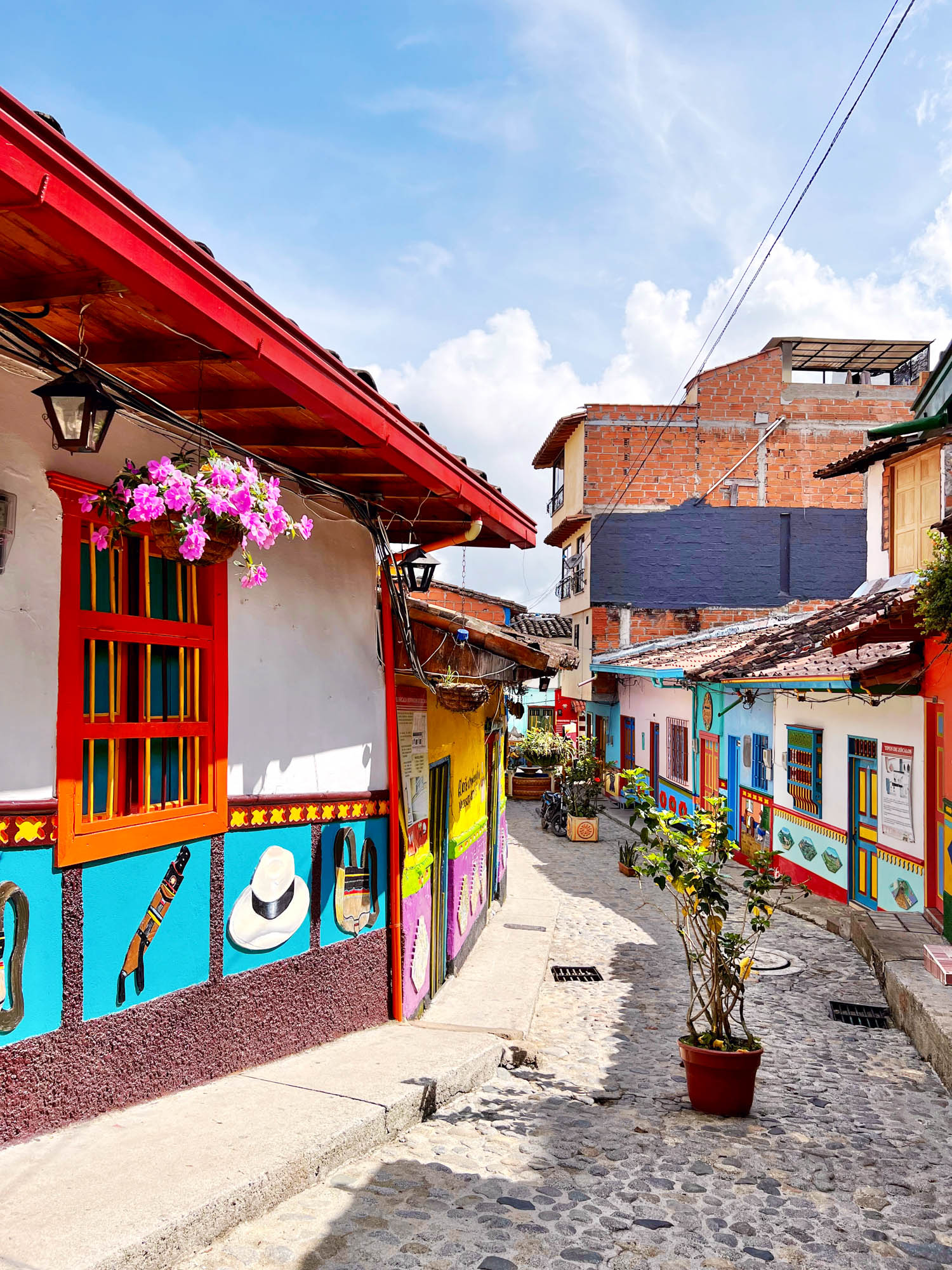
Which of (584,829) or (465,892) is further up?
(465,892)

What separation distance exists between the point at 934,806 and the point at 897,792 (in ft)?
2.59

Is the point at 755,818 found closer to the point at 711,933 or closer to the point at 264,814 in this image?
the point at 711,933

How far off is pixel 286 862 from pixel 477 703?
2496 mm

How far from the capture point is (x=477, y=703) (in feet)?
24.7

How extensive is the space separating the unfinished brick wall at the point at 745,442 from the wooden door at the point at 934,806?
59.9 feet

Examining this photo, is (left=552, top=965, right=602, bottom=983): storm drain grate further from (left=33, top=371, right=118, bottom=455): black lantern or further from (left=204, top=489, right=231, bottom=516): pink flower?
(left=33, top=371, right=118, bottom=455): black lantern

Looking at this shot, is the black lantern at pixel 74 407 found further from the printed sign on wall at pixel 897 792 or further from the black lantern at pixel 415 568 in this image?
the printed sign on wall at pixel 897 792

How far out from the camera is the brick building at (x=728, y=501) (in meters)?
27.1

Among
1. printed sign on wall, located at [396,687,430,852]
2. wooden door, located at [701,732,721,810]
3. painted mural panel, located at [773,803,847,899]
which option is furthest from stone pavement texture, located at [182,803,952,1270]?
wooden door, located at [701,732,721,810]

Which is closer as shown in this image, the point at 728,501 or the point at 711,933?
the point at 711,933

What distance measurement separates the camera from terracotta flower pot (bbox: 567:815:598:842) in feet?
64.3

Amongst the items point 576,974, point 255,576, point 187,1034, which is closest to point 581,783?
point 576,974

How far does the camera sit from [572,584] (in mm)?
29734

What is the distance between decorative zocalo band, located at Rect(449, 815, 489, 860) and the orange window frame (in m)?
3.74
